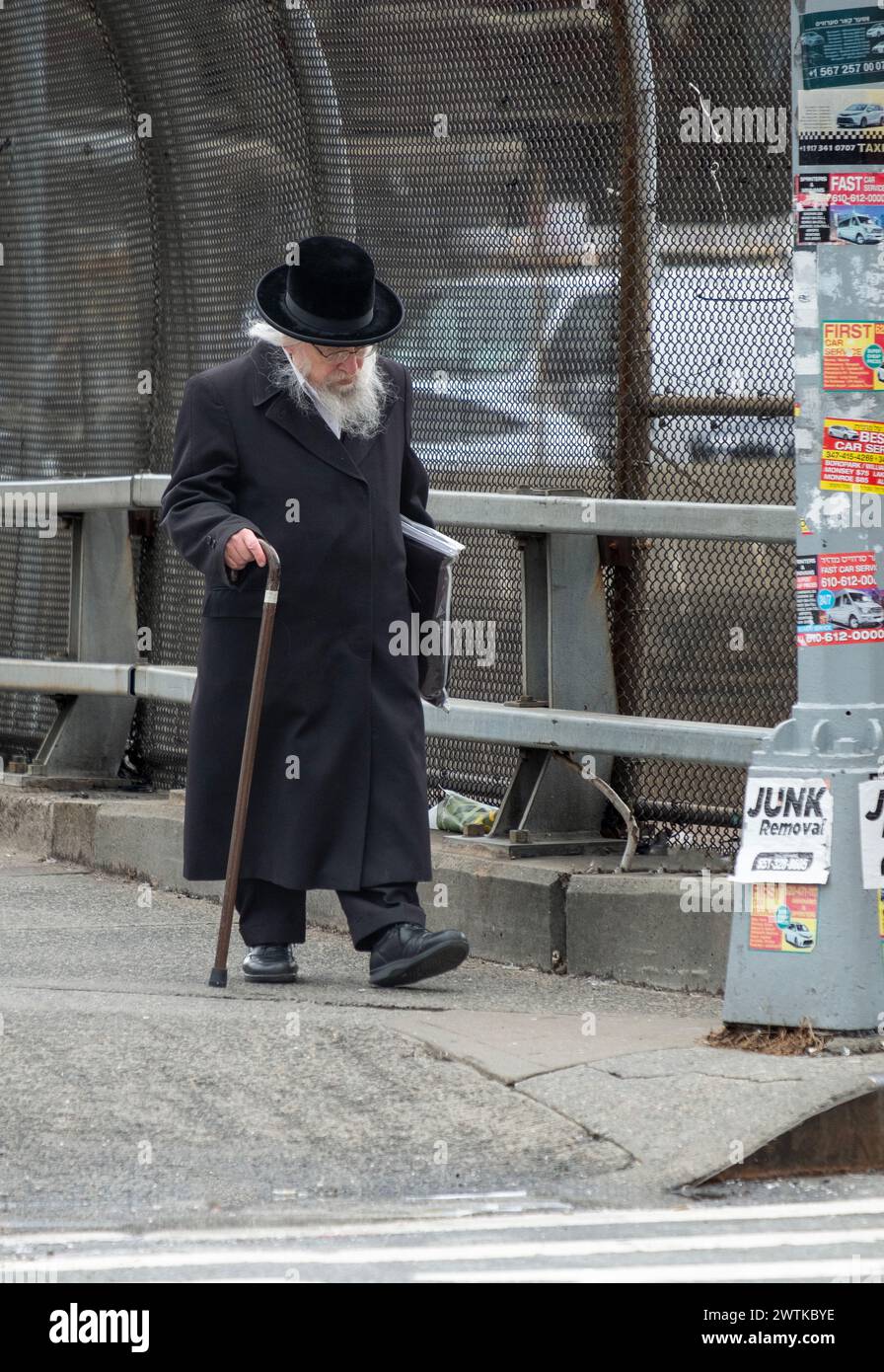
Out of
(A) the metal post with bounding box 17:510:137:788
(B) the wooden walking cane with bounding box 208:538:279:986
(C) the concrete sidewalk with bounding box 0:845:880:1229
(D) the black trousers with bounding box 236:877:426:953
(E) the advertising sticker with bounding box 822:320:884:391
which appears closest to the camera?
(C) the concrete sidewalk with bounding box 0:845:880:1229

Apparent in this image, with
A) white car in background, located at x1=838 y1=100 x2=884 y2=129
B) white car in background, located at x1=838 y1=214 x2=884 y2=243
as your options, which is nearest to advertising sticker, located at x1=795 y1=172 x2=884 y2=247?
white car in background, located at x1=838 y1=214 x2=884 y2=243

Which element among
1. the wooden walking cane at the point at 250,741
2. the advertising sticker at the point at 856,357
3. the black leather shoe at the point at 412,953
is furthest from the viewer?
the black leather shoe at the point at 412,953

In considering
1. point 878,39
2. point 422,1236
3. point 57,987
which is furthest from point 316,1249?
point 878,39

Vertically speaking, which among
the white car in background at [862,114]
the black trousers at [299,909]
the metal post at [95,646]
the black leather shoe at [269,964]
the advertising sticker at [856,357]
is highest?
the white car in background at [862,114]

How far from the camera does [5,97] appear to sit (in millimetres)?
9289

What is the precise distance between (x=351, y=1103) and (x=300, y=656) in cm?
148

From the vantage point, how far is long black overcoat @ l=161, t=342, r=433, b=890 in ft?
19.3

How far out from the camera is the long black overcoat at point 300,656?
232 inches

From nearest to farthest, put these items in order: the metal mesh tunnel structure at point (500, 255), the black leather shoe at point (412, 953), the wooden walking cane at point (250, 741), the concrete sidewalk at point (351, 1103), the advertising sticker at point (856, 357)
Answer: the concrete sidewalk at point (351, 1103), the advertising sticker at point (856, 357), the wooden walking cane at point (250, 741), the black leather shoe at point (412, 953), the metal mesh tunnel structure at point (500, 255)

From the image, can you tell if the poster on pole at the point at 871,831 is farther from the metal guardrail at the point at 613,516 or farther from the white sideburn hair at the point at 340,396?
the white sideburn hair at the point at 340,396

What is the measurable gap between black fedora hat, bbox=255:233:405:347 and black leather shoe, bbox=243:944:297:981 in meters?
1.60

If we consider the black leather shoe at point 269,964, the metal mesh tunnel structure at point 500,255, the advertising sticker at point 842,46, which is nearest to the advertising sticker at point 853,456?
the advertising sticker at point 842,46

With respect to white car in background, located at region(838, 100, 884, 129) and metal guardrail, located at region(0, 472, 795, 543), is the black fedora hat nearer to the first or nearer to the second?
metal guardrail, located at region(0, 472, 795, 543)

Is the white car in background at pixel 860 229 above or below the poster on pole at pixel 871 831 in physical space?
above
